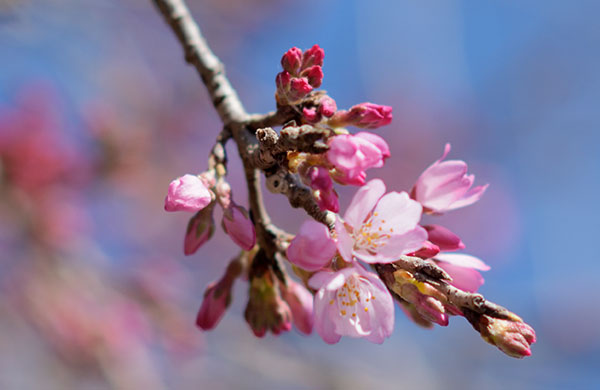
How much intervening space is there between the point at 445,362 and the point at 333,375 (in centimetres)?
219

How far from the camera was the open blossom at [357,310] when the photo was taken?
983mm

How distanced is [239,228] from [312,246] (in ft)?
0.80

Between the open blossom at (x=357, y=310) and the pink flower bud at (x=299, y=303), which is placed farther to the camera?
the pink flower bud at (x=299, y=303)

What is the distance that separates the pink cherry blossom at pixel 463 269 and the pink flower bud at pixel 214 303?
23.6 inches

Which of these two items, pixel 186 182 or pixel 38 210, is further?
pixel 38 210

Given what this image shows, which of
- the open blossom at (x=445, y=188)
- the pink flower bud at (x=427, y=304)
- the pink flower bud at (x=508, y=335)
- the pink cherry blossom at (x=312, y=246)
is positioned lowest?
the pink flower bud at (x=508, y=335)

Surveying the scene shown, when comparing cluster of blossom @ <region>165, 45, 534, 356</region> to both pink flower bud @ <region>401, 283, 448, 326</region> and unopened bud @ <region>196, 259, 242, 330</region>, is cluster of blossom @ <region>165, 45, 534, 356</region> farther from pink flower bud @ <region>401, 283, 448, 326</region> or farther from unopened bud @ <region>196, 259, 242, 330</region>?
unopened bud @ <region>196, 259, 242, 330</region>

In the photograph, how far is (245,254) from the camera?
4.46 ft

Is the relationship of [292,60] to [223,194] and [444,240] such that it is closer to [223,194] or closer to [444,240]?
[223,194]

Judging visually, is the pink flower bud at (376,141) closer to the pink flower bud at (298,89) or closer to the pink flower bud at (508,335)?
the pink flower bud at (298,89)

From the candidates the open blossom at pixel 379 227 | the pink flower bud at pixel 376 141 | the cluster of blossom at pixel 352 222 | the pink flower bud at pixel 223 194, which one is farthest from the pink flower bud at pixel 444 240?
the pink flower bud at pixel 223 194

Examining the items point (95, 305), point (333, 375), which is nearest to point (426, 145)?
point (333, 375)

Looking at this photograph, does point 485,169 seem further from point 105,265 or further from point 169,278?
point 105,265

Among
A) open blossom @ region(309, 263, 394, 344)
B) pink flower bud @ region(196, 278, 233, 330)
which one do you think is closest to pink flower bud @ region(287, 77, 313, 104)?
open blossom @ region(309, 263, 394, 344)
